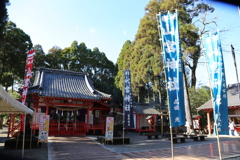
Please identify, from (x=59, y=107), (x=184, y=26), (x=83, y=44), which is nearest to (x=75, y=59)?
(x=83, y=44)

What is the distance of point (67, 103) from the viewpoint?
46.2ft

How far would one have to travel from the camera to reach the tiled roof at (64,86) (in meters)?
13.4

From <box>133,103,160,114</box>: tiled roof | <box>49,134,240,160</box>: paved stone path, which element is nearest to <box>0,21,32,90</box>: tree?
<box>133,103,160,114</box>: tiled roof

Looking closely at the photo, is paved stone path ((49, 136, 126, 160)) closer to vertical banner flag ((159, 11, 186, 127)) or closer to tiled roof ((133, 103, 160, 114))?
vertical banner flag ((159, 11, 186, 127))

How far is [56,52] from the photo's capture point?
3173 cm

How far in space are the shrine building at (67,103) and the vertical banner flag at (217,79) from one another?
31.3ft

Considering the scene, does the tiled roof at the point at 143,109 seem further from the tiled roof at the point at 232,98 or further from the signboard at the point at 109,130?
the signboard at the point at 109,130

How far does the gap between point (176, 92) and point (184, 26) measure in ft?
34.8

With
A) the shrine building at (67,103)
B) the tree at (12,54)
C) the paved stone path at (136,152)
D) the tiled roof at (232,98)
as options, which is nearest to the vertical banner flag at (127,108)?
the paved stone path at (136,152)

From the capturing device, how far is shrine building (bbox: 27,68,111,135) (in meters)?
13.1

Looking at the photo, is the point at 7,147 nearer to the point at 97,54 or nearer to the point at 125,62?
the point at 125,62

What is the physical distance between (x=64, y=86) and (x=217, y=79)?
12567 mm

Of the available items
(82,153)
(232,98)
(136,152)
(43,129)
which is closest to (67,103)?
(43,129)

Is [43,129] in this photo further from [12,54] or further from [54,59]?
[54,59]
